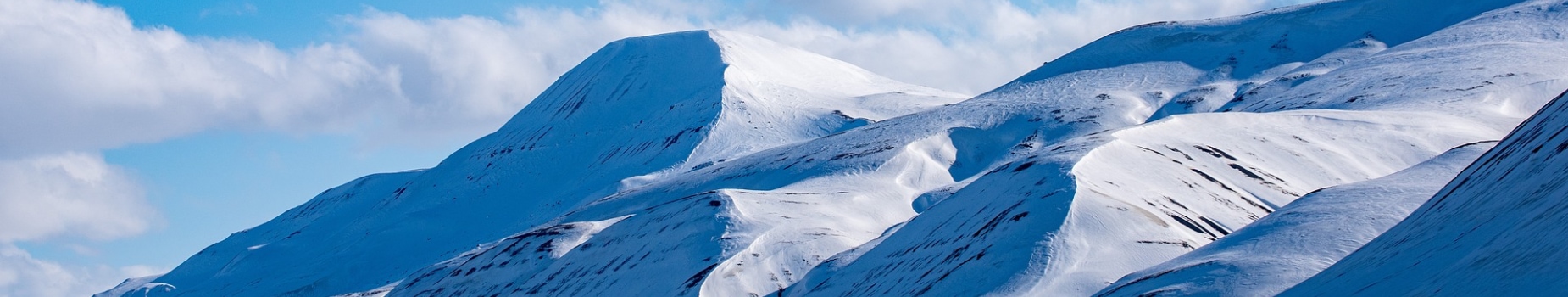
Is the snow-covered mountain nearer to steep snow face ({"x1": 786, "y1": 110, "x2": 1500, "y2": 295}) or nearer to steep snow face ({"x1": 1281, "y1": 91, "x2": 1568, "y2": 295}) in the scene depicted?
steep snow face ({"x1": 786, "y1": 110, "x2": 1500, "y2": 295})

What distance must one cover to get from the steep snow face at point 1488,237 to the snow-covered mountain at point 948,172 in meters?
0.86

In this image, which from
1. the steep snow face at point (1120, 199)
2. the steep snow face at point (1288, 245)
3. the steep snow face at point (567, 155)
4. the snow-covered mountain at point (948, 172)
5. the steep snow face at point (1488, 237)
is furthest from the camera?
the steep snow face at point (567, 155)

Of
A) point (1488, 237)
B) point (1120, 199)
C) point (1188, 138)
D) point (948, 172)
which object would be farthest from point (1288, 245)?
point (948, 172)

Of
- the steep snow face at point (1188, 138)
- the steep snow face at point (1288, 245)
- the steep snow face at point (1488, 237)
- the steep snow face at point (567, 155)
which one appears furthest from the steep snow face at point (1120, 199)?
the steep snow face at point (567, 155)

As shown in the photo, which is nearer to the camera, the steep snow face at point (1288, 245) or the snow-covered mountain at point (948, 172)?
the steep snow face at point (1288, 245)

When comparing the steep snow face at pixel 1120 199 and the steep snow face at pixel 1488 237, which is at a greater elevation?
the steep snow face at pixel 1120 199

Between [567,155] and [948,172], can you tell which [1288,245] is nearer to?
[948,172]

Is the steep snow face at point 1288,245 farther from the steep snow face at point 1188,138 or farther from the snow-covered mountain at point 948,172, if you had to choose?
the steep snow face at point 1188,138

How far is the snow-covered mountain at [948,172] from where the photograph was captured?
148 feet

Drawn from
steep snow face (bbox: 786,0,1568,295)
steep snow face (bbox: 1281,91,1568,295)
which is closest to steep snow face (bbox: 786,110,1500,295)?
steep snow face (bbox: 786,0,1568,295)

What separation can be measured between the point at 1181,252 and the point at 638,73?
249 feet

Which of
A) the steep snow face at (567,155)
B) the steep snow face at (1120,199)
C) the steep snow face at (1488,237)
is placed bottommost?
the steep snow face at (1488,237)

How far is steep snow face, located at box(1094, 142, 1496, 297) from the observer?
32491 millimetres

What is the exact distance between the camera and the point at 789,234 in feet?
210
